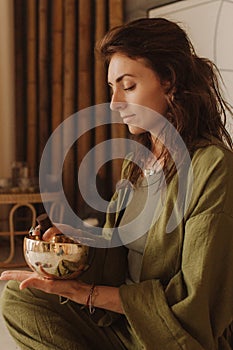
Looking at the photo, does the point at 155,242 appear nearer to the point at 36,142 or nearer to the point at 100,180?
the point at 100,180

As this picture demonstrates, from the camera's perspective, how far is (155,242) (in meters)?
1.49

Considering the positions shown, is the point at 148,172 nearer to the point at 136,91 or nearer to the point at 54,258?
the point at 136,91

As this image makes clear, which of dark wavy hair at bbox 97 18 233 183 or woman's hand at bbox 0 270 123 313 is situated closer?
woman's hand at bbox 0 270 123 313

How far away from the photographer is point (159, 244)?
1.48 metres

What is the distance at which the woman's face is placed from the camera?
1519 mm

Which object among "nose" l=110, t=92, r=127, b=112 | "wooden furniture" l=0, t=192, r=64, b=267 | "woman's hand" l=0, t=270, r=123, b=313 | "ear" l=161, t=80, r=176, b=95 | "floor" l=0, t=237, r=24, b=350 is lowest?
"floor" l=0, t=237, r=24, b=350

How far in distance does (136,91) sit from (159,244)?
0.41 meters

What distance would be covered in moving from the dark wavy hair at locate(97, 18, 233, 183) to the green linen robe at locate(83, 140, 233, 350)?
0.11 meters

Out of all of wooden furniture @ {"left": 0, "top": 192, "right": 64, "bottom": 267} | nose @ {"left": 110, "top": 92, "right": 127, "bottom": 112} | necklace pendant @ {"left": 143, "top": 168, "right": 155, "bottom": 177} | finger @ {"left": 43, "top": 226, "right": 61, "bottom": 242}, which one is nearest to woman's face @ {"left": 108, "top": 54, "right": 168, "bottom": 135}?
nose @ {"left": 110, "top": 92, "right": 127, "bottom": 112}

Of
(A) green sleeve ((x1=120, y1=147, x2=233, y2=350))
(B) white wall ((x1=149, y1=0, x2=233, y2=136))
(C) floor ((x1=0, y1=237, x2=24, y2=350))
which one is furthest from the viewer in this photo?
(B) white wall ((x1=149, y1=0, x2=233, y2=136))

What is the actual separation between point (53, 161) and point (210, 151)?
235 cm

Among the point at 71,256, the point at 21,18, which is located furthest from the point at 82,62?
the point at 71,256

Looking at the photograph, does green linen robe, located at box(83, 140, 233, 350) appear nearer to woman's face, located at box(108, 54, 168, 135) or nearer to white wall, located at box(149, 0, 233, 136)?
woman's face, located at box(108, 54, 168, 135)

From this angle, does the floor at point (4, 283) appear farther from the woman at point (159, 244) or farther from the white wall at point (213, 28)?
the white wall at point (213, 28)
